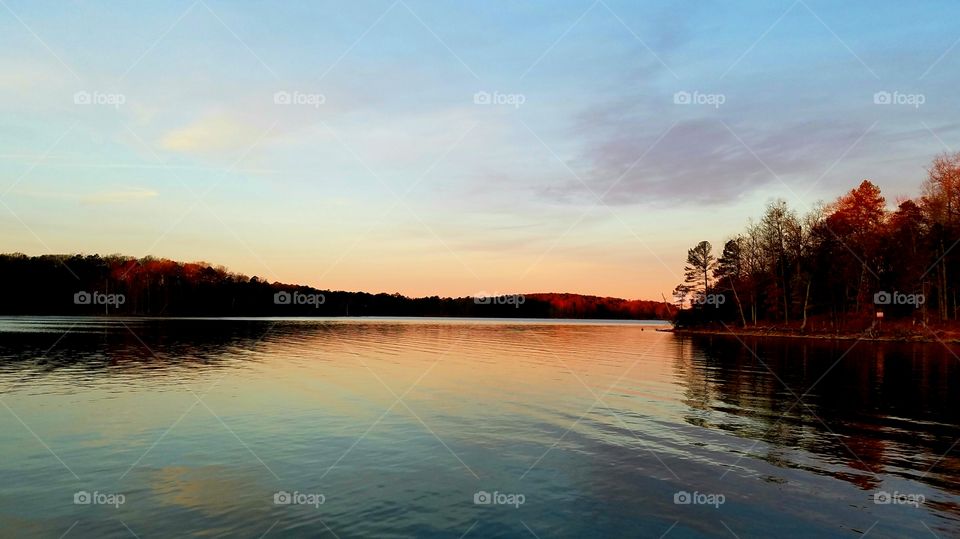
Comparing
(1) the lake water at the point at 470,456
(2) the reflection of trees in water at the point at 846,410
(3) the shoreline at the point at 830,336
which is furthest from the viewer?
(3) the shoreline at the point at 830,336

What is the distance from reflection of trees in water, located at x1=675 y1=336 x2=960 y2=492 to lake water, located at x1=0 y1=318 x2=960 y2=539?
200 mm

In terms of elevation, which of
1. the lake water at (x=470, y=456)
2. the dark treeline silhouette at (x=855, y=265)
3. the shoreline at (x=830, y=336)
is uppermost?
the dark treeline silhouette at (x=855, y=265)

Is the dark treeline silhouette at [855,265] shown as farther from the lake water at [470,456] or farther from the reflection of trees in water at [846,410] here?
the lake water at [470,456]

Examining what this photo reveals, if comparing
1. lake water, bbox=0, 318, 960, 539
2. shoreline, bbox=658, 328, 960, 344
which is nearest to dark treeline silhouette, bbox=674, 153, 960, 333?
shoreline, bbox=658, 328, 960, 344

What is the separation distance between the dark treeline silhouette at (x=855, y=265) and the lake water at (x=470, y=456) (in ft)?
197

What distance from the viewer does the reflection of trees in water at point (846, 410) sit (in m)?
20.4

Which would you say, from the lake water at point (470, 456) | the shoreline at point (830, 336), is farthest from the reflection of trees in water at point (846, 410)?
the shoreline at point (830, 336)

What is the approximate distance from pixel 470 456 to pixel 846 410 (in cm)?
2216

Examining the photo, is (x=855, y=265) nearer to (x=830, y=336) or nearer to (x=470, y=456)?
(x=830, y=336)

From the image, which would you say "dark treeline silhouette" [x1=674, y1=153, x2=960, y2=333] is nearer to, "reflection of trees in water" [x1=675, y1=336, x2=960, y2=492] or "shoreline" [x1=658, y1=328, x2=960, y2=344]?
"shoreline" [x1=658, y1=328, x2=960, y2=344]

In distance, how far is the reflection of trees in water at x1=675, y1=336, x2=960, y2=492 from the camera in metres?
20.4

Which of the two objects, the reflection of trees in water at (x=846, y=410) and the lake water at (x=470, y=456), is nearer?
the lake water at (x=470, y=456)

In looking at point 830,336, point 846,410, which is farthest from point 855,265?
point 846,410

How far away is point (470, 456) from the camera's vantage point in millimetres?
20750
